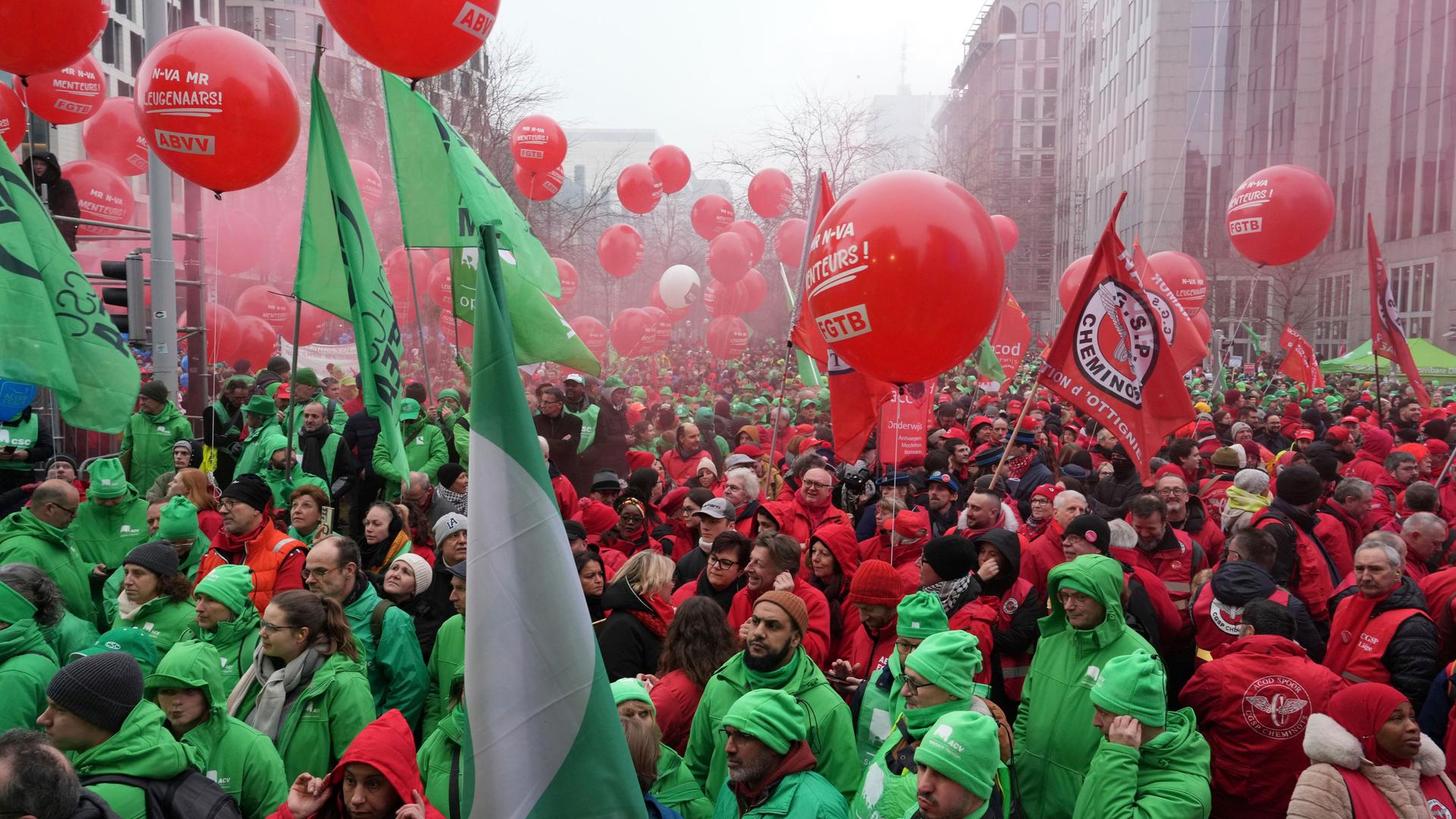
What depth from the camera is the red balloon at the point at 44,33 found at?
7.17m

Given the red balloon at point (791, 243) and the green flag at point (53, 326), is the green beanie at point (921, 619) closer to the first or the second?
the green flag at point (53, 326)

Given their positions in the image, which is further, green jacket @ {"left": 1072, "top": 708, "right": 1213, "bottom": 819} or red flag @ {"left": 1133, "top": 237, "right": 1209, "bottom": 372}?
red flag @ {"left": 1133, "top": 237, "right": 1209, "bottom": 372}

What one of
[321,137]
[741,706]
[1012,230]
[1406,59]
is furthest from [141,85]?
[1406,59]

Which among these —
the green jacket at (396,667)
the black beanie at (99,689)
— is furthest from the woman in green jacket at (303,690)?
the black beanie at (99,689)

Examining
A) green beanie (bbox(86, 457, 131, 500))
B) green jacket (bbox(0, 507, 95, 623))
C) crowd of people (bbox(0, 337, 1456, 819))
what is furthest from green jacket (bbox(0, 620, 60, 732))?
green beanie (bbox(86, 457, 131, 500))

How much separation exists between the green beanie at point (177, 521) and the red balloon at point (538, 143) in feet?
41.0

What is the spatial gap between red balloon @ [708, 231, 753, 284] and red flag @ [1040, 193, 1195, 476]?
14235 millimetres

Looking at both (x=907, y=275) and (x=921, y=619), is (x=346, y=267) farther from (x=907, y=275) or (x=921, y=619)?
(x=921, y=619)

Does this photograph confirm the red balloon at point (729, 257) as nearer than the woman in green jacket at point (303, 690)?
No

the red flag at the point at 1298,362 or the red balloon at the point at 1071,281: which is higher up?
the red balloon at the point at 1071,281

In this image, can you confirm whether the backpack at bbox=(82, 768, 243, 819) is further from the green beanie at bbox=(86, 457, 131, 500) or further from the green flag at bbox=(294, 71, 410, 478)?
the green beanie at bbox=(86, 457, 131, 500)

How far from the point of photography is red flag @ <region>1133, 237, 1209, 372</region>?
31.9 feet

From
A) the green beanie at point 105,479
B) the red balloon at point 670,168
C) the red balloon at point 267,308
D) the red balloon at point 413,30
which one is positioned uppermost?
the red balloon at point 670,168

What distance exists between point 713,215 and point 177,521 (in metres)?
19.7
